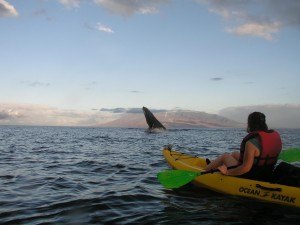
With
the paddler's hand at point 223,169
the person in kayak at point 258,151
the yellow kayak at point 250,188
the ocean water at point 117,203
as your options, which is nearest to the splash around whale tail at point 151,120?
the ocean water at point 117,203

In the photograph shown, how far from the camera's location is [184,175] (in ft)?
29.3

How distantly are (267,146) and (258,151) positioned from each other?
24 cm

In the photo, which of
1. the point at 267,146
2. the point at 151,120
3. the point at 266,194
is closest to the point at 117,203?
the point at 266,194

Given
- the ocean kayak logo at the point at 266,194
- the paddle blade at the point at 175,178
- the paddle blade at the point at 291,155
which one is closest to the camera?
the ocean kayak logo at the point at 266,194

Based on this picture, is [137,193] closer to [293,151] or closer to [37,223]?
[37,223]

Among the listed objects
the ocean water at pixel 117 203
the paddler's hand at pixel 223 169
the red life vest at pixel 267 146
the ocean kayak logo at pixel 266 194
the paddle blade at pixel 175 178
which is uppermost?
the red life vest at pixel 267 146

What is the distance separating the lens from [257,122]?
8125mm

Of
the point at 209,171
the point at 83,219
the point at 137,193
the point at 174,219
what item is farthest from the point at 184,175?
the point at 83,219

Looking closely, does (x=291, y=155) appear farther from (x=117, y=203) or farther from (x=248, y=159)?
(x=117, y=203)

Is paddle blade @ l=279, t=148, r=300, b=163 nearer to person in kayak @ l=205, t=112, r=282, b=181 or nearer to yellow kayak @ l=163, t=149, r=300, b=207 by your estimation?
person in kayak @ l=205, t=112, r=282, b=181

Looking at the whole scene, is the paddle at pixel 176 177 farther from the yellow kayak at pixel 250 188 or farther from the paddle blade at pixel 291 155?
the paddle blade at pixel 291 155

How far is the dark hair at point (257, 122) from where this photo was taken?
26.6 feet

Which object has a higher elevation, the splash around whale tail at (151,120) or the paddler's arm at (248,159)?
the splash around whale tail at (151,120)

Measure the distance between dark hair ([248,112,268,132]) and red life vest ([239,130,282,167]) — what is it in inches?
6.5
